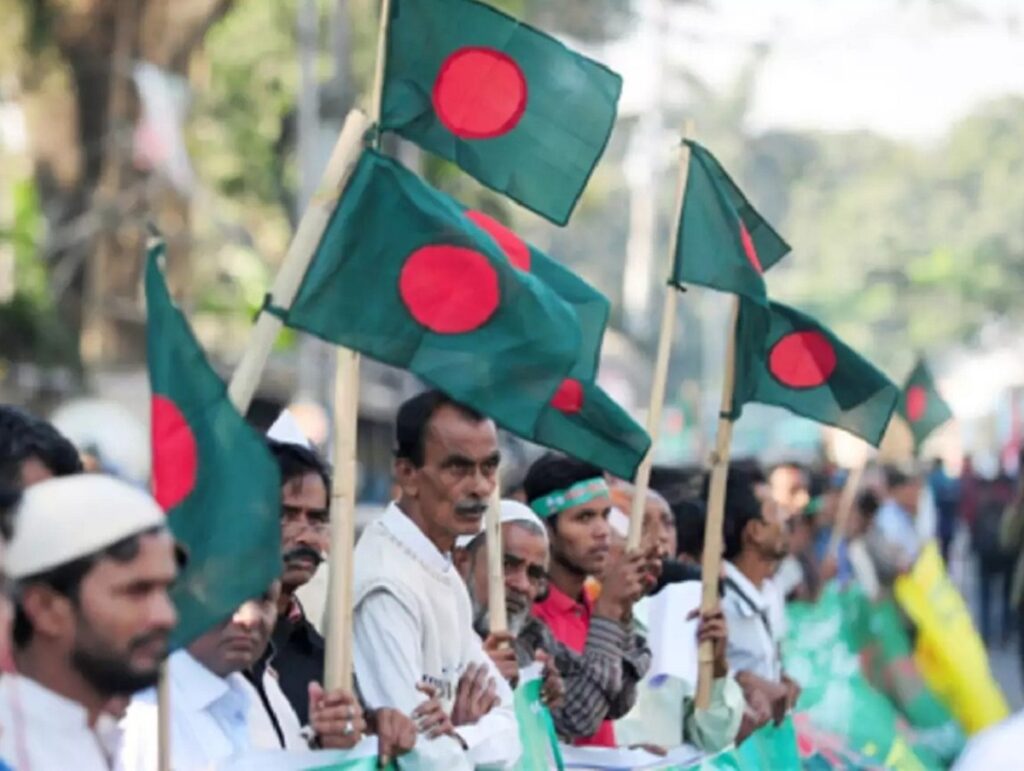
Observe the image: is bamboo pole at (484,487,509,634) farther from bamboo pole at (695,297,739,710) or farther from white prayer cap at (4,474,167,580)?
white prayer cap at (4,474,167,580)

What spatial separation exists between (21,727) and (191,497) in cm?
80

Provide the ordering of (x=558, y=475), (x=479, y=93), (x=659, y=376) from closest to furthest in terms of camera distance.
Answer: (x=479, y=93) → (x=558, y=475) → (x=659, y=376)

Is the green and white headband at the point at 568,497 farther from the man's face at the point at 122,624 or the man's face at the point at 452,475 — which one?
the man's face at the point at 122,624

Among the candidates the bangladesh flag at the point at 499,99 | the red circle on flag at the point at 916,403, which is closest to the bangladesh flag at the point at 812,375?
the bangladesh flag at the point at 499,99

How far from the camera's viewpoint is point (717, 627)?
814 centimetres

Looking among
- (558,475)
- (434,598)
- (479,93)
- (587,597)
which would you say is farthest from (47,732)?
(587,597)

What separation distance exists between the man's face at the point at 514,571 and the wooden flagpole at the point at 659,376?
543mm

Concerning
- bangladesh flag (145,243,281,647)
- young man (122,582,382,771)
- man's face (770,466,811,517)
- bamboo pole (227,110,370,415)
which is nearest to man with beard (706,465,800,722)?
young man (122,582,382,771)

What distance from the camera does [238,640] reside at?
5328 mm

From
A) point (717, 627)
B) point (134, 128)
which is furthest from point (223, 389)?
point (134, 128)

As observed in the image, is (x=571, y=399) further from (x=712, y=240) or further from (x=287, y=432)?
(x=712, y=240)

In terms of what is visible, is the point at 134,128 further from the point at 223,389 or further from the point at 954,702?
the point at 223,389

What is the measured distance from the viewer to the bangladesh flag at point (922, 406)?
14750 mm

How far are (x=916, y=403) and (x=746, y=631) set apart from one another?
5934mm
